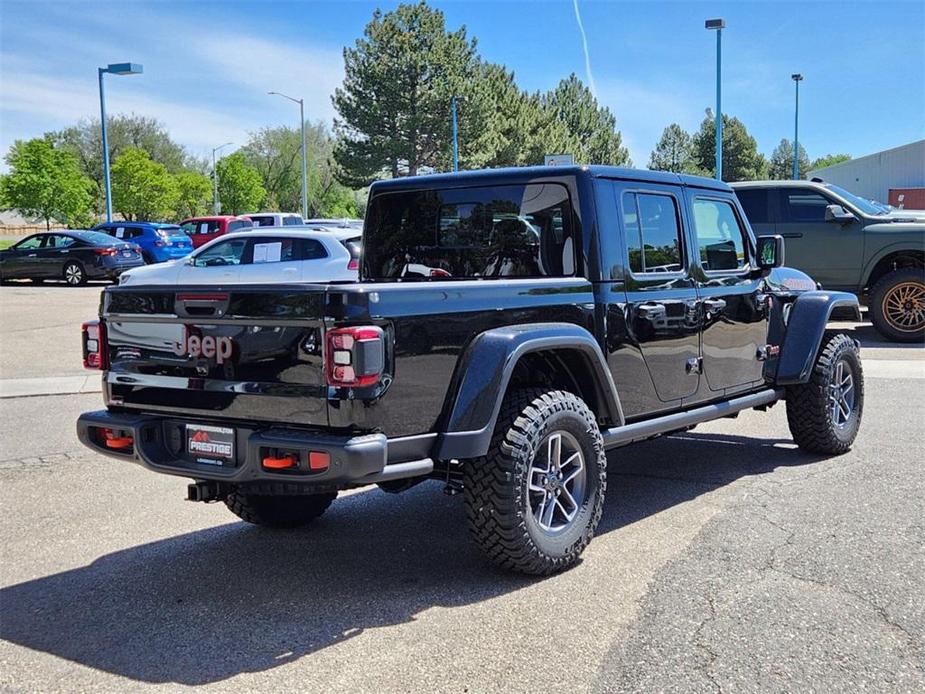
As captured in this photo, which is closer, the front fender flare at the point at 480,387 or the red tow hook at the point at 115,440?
the front fender flare at the point at 480,387

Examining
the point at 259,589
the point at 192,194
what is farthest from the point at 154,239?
the point at 192,194

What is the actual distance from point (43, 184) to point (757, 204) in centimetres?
4659

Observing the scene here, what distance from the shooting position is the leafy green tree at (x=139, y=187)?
59.7 m

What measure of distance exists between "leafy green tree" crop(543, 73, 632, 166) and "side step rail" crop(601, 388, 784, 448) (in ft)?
216

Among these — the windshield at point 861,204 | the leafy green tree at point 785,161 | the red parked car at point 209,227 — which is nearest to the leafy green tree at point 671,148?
the leafy green tree at point 785,161

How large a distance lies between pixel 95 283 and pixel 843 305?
73.9ft

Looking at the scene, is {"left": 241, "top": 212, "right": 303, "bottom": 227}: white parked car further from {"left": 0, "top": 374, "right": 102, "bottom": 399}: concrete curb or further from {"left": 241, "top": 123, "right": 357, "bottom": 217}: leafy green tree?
{"left": 241, "top": 123, "right": 357, "bottom": 217}: leafy green tree

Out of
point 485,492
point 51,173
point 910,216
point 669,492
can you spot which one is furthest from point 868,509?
point 51,173

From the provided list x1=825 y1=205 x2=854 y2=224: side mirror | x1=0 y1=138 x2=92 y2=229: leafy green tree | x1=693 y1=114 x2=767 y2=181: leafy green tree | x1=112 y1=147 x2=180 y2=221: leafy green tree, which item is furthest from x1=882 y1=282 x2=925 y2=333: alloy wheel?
x1=693 y1=114 x2=767 y2=181: leafy green tree

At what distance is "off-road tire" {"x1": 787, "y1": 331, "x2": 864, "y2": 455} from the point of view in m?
6.26

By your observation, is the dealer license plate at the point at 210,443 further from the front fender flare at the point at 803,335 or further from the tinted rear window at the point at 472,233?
the front fender flare at the point at 803,335

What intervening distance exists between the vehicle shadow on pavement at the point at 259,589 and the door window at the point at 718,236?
1.45 m

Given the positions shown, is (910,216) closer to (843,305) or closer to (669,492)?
(843,305)

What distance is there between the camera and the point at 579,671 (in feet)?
10.7
